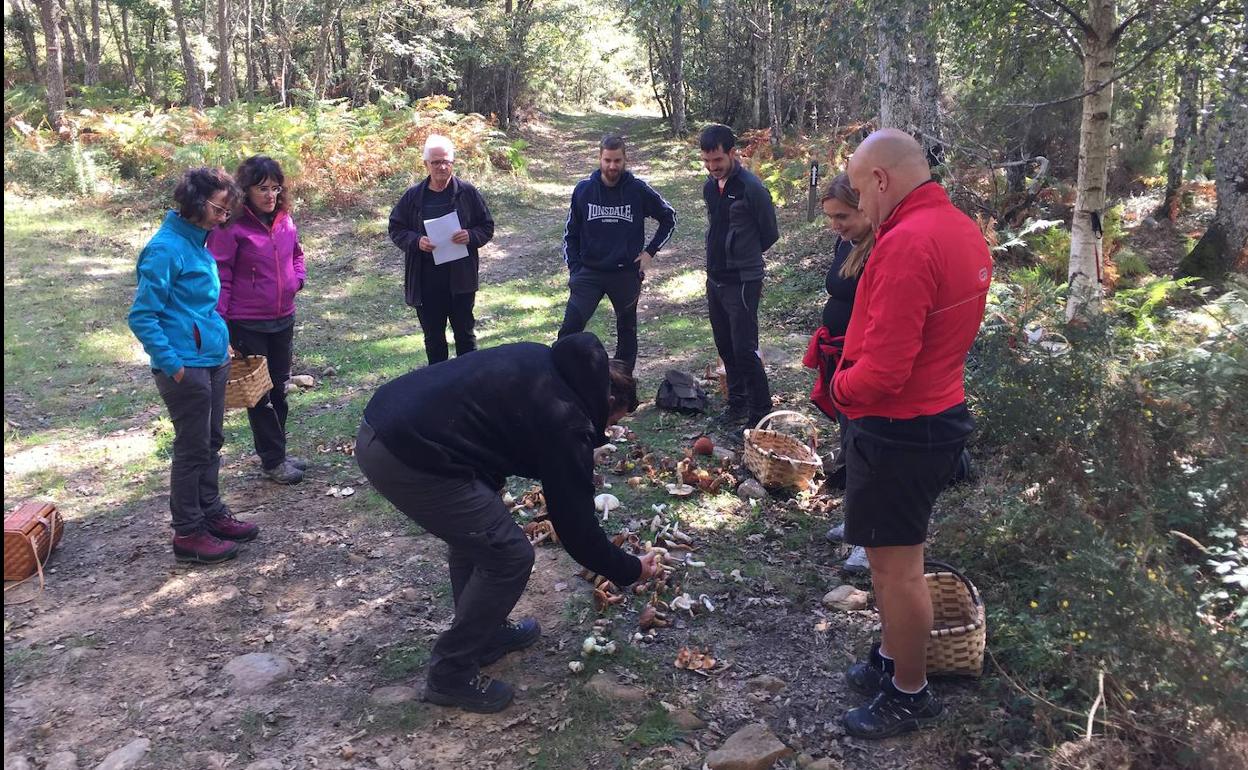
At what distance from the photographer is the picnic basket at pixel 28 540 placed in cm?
A: 493

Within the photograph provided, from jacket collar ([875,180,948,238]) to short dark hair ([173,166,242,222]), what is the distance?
145 inches

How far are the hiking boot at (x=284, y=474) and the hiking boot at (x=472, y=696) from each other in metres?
3.03

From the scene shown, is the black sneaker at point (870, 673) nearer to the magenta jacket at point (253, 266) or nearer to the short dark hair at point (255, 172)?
the magenta jacket at point (253, 266)

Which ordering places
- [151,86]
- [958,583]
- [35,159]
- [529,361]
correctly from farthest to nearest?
1. [151,86]
2. [35,159]
3. [958,583]
4. [529,361]

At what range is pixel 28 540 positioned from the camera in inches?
196

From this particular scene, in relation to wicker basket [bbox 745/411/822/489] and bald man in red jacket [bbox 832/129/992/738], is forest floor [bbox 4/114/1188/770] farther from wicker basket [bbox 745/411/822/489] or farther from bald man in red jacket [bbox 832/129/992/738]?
bald man in red jacket [bbox 832/129/992/738]

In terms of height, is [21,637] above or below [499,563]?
below

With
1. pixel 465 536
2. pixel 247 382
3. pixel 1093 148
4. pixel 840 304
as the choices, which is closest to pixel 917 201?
pixel 840 304

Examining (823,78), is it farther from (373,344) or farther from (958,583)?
(958,583)

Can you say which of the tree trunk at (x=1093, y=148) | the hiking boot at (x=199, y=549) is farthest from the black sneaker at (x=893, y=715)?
the tree trunk at (x=1093, y=148)

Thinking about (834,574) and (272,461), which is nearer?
(834,574)

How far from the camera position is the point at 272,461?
249 inches

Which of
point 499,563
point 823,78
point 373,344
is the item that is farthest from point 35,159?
point 823,78

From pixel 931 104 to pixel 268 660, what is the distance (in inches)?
433
